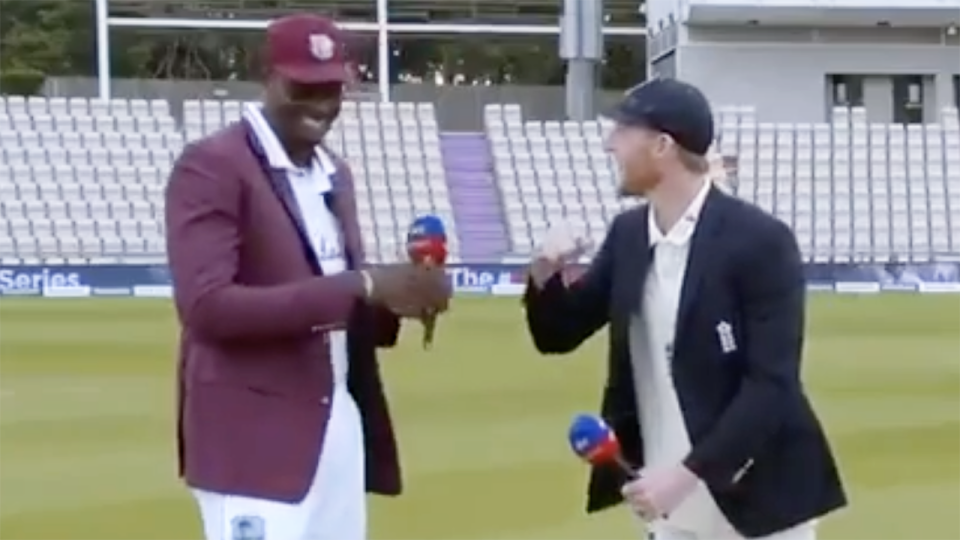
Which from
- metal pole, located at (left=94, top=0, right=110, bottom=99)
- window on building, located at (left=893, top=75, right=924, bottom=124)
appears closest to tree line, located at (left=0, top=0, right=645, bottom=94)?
metal pole, located at (left=94, top=0, right=110, bottom=99)

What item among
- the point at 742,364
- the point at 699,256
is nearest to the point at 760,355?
the point at 742,364

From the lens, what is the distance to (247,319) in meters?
4.19

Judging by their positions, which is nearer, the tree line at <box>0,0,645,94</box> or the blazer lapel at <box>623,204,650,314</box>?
the blazer lapel at <box>623,204,650,314</box>

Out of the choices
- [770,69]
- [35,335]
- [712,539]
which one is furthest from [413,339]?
[770,69]

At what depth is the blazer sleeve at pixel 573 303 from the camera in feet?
16.3

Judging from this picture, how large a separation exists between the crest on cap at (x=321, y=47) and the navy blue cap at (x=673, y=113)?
0.79 metres

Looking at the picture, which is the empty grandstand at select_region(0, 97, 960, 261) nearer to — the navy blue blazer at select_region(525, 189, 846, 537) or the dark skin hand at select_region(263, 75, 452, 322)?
the navy blue blazer at select_region(525, 189, 846, 537)

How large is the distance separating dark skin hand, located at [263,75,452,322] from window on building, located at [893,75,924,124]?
38919 millimetres

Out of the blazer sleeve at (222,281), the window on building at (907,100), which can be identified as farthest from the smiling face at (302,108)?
the window on building at (907,100)

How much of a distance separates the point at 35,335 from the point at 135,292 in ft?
27.5

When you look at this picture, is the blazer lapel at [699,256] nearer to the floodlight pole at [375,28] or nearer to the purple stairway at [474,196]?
the purple stairway at [474,196]

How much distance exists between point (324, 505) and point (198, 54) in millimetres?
45175

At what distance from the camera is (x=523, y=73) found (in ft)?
166

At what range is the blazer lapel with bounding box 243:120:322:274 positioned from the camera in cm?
438
